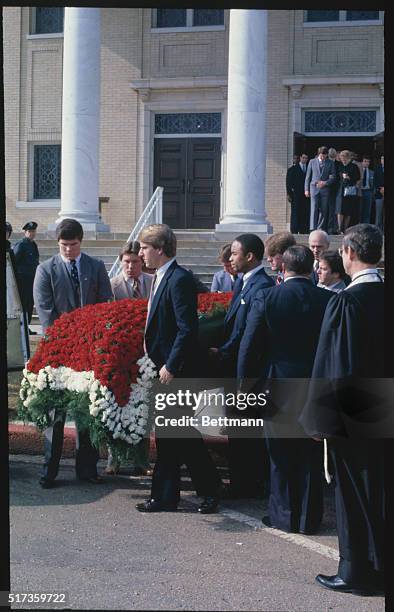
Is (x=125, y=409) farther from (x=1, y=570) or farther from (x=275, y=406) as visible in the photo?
(x=1, y=570)

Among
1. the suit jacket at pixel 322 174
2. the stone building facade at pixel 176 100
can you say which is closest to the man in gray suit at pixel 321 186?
the suit jacket at pixel 322 174

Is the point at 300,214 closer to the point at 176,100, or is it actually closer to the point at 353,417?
the point at 176,100

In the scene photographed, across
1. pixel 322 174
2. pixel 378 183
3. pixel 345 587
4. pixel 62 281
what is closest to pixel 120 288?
pixel 62 281

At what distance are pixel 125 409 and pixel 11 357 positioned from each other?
2072mm

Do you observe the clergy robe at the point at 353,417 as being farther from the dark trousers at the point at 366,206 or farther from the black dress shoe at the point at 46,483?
the dark trousers at the point at 366,206

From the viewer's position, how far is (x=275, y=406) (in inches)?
237

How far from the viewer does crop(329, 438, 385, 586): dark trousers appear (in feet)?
16.0

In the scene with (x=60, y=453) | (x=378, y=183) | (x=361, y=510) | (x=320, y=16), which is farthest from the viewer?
(x=320, y=16)

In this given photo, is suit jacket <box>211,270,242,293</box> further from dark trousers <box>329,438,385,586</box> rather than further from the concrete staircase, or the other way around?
the concrete staircase

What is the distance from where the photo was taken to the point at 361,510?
4953 mm

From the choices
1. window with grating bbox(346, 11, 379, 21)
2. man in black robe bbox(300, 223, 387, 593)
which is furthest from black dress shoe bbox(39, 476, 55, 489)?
window with grating bbox(346, 11, 379, 21)

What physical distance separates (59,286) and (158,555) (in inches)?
117

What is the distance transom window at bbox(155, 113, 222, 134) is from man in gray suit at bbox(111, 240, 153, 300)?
15.6 metres

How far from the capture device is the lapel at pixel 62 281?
7.68m
